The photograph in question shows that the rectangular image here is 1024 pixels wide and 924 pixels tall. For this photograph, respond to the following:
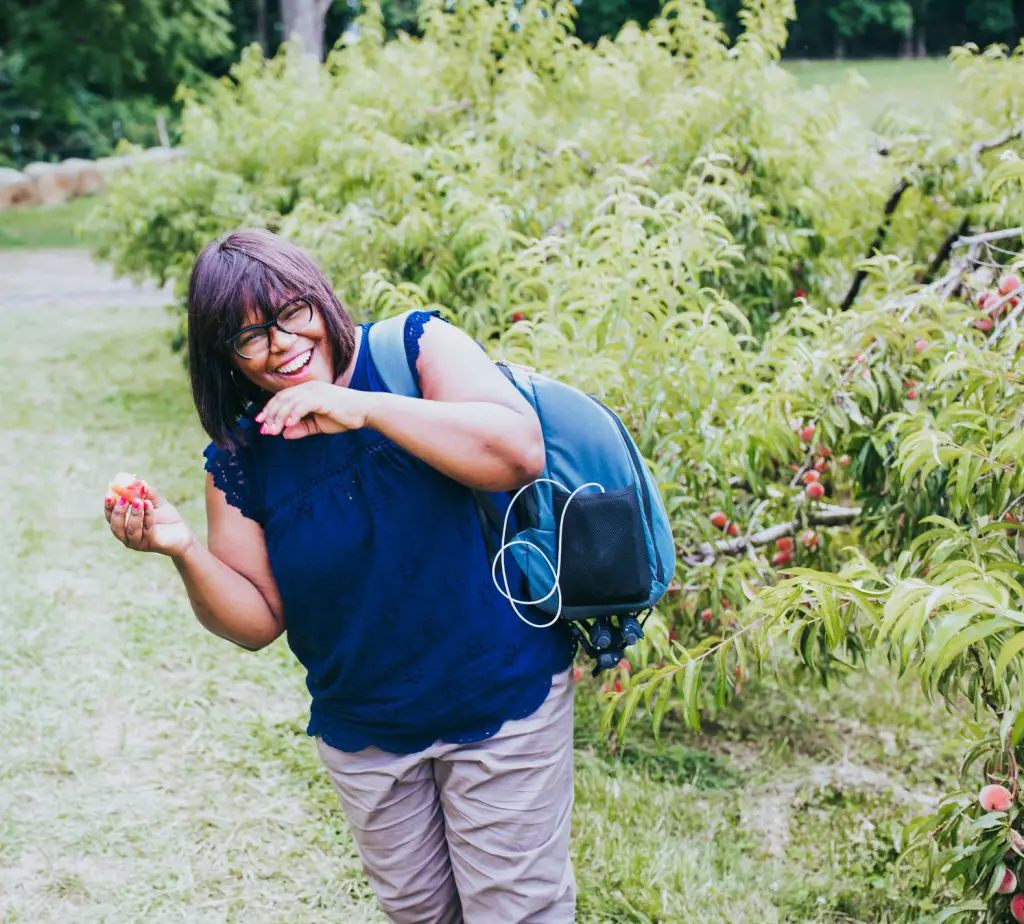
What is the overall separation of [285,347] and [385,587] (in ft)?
1.41

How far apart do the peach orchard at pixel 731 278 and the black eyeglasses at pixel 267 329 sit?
0.91 m

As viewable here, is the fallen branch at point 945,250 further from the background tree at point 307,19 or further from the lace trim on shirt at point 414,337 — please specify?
the background tree at point 307,19

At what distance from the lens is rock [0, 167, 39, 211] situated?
1945 centimetres

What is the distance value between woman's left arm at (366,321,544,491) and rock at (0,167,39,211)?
20.0 meters

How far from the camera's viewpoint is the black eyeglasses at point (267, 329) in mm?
1790

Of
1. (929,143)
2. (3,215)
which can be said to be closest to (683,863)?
(929,143)

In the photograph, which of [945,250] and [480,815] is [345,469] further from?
[945,250]

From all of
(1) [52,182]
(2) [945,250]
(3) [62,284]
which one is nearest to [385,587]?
(2) [945,250]

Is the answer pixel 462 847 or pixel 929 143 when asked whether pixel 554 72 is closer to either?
pixel 929 143

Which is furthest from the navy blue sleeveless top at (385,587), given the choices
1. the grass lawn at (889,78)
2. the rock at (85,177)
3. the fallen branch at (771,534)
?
the grass lawn at (889,78)

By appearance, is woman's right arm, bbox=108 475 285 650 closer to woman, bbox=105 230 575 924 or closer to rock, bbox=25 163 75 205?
woman, bbox=105 230 575 924

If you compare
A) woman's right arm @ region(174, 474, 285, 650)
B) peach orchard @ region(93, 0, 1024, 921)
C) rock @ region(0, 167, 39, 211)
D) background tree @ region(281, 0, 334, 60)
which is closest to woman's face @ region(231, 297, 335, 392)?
woman's right arm @ region(174, 474, 285, 650)

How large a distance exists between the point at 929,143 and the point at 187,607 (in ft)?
12.2

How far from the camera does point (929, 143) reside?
474cm
